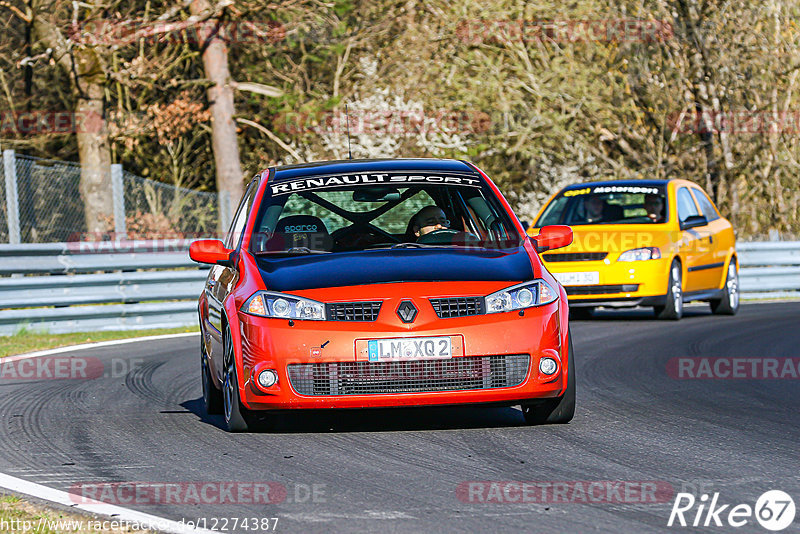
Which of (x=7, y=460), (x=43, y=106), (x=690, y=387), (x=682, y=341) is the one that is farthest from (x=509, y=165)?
(x=7, y=460)

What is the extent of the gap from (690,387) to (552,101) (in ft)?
64.1

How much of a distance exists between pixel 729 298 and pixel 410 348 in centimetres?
1124

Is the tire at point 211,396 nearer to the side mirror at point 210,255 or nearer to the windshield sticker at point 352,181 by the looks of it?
the side mirror at point 210,255

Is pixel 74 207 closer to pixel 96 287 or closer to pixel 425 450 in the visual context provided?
pixel 96 287

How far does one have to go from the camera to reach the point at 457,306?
670 cm

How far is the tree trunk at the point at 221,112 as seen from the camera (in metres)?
26.5

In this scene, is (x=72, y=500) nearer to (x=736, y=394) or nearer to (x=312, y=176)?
(x=312, y=176)

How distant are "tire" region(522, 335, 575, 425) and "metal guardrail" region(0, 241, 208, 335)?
346 inches

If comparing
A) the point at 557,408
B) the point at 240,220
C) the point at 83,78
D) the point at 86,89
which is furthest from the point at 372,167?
the point at 86,89

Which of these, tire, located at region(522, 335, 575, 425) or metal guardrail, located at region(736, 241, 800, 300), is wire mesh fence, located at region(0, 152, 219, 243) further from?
tire, located at region(522, 335, 575, 425)

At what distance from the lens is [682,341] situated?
42.4 feet

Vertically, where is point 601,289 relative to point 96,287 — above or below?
below

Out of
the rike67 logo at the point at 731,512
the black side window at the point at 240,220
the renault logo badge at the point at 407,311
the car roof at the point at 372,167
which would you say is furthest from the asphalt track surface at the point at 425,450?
the car roof at the point at 372,167

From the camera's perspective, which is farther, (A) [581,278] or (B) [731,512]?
(A) [581,278]
